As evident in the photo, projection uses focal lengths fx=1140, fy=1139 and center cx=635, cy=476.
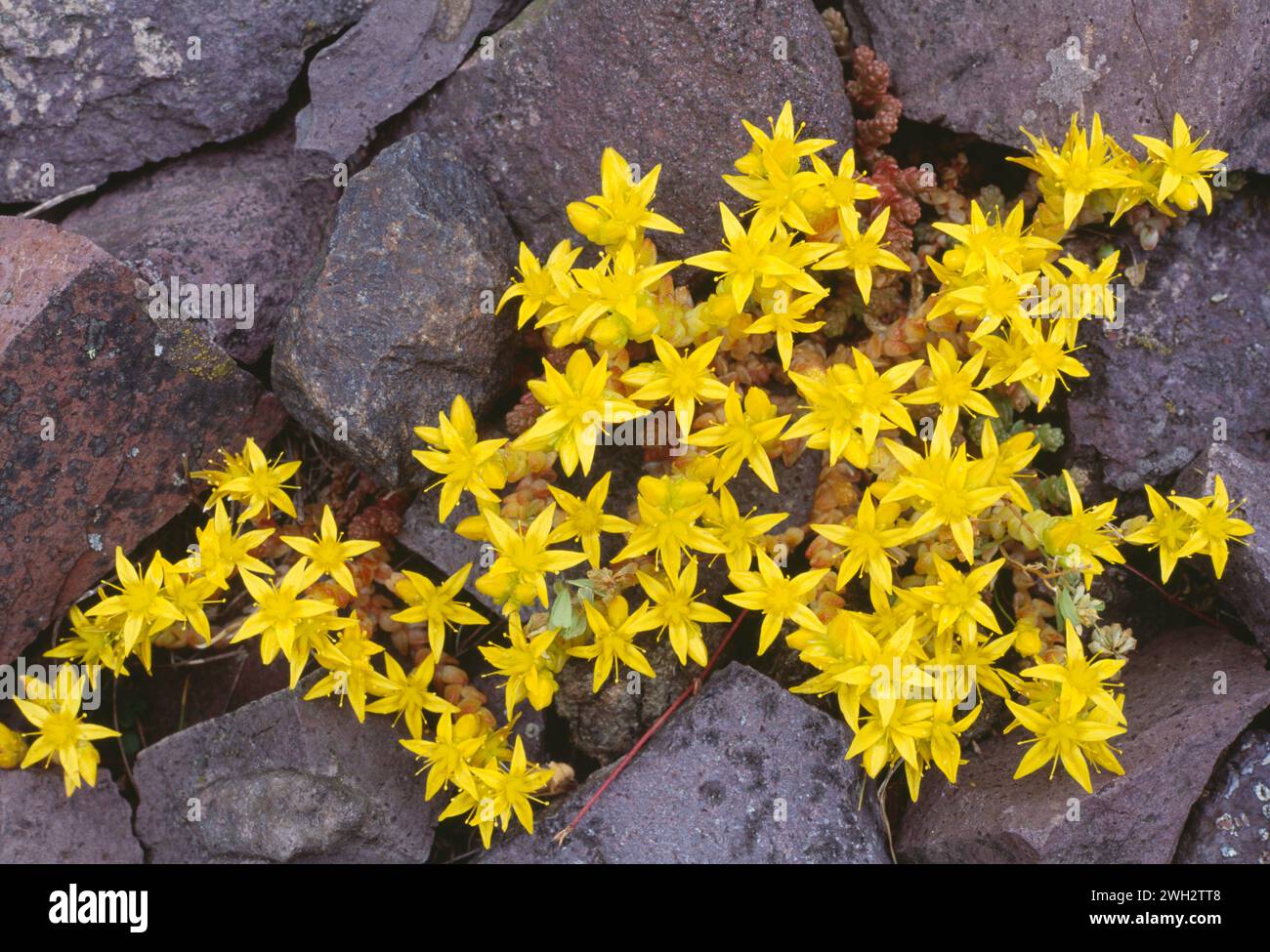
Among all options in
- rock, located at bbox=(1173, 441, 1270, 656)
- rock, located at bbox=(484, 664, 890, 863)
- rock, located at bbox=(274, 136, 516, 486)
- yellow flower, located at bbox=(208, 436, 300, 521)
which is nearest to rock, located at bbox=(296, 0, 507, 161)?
rock, located at bbox=(274, 136, 516, 486)

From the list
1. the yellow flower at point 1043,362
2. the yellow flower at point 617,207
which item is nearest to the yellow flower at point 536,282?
the yellow flower at point 617,207

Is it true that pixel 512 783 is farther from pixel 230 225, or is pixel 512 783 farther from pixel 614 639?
pixel 230 225

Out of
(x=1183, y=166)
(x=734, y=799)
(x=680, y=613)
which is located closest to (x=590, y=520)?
(x=680, y=613)

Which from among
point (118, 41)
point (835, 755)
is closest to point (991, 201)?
point (835, 755)

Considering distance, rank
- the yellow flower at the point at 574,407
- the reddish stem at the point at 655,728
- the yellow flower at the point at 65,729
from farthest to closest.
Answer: the reddish stem at the point at 655,728 < the yellow flower at the point at 65,729 < the yellow flower at the point at 574,407

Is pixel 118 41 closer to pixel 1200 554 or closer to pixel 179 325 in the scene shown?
pixel 179 325

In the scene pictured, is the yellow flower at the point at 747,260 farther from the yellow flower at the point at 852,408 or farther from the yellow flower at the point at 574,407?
the yellow flower at the point at 574,407
